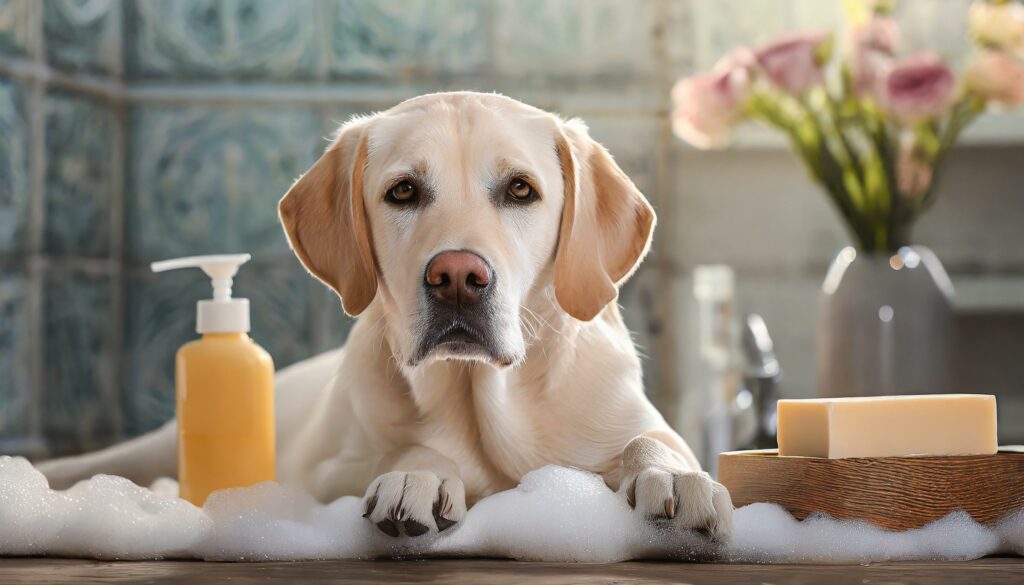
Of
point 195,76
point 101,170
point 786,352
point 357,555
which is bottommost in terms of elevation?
point 357,555

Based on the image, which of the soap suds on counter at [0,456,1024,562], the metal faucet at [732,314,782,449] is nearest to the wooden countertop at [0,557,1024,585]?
the soap suds on counter at [0,456,1024,562]

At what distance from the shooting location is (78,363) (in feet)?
8.62

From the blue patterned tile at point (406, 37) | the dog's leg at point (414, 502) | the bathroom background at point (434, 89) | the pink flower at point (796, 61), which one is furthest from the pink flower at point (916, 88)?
the dog's leg at point (414, 502)

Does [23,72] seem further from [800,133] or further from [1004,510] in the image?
[1004,510]

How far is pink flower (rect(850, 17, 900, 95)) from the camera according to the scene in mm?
2280

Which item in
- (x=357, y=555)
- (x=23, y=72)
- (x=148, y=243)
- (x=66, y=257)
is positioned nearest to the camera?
(x=357, y=555)

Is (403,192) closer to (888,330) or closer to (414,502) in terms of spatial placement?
(414,502)

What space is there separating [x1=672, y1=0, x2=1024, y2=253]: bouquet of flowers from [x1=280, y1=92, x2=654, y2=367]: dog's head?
125 cm

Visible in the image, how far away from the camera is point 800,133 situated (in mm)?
2449

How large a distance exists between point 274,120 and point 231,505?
2.08m

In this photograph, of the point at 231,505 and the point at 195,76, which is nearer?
the point at 231,505

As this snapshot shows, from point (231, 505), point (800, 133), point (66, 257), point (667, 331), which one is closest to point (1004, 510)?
point (231, 505)

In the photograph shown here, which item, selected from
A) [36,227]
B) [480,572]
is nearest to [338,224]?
[480,572]

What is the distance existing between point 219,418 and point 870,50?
1.70 meters
